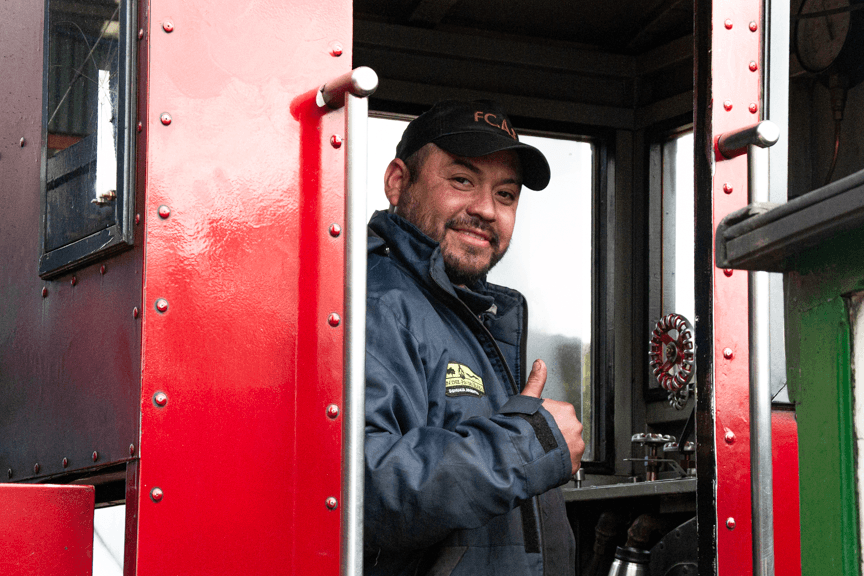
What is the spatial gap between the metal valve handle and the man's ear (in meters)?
1.57

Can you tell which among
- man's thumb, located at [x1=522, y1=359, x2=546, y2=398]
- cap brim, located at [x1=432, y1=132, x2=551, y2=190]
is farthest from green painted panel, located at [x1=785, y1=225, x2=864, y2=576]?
cap brim, located at [x1=432, y1=132, x2=551, y2=190]

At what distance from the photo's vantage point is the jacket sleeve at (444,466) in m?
1.81

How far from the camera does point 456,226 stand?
105 inches

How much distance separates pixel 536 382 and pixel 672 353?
2.02 m

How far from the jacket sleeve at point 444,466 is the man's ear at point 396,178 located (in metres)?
0.94

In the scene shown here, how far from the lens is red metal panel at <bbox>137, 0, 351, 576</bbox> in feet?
4.86

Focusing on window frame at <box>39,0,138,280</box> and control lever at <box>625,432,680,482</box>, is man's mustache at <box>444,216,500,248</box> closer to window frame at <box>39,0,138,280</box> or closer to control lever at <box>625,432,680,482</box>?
window frame at <box>39,0,138,280</box>

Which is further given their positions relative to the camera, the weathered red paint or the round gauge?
Result: the round gauge

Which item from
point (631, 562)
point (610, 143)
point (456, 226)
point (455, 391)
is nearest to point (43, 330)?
point (455, 391)

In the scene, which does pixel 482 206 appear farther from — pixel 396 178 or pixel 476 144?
pixel 396 178

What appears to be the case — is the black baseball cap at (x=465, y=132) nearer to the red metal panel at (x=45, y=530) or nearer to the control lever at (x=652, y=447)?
the red metal panel at (x=45, y=530)

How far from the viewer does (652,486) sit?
3.59m

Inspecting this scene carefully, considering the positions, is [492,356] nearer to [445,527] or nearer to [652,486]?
[445,527]

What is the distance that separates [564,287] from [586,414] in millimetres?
582
